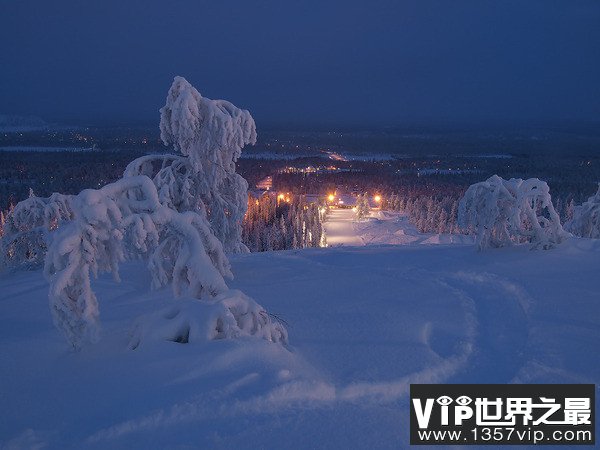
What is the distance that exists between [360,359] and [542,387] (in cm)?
227

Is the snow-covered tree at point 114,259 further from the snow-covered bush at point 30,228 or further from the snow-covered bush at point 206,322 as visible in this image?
the snow-covered bush at point 30,228

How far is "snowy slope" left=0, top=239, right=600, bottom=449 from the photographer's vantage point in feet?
14.6

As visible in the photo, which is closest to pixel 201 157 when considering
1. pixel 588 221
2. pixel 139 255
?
pixel 139 255

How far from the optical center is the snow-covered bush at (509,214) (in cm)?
1219

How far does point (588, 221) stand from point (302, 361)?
17.4m

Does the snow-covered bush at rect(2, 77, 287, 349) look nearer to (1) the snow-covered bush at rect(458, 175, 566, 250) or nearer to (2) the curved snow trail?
(2) the curved snow trail

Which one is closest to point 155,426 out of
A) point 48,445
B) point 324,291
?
point 48,445

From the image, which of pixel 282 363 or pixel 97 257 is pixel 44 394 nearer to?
pixel 97 257

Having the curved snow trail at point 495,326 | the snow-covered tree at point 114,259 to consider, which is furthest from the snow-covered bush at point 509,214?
the snow-covered tree at point 114,259

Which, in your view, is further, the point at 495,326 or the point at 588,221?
the point at 588,221

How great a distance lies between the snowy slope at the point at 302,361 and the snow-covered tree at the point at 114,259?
0.39 metres

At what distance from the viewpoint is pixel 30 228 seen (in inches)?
557

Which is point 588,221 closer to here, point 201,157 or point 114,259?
point 201,157

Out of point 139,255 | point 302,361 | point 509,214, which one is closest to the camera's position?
point 302,361
